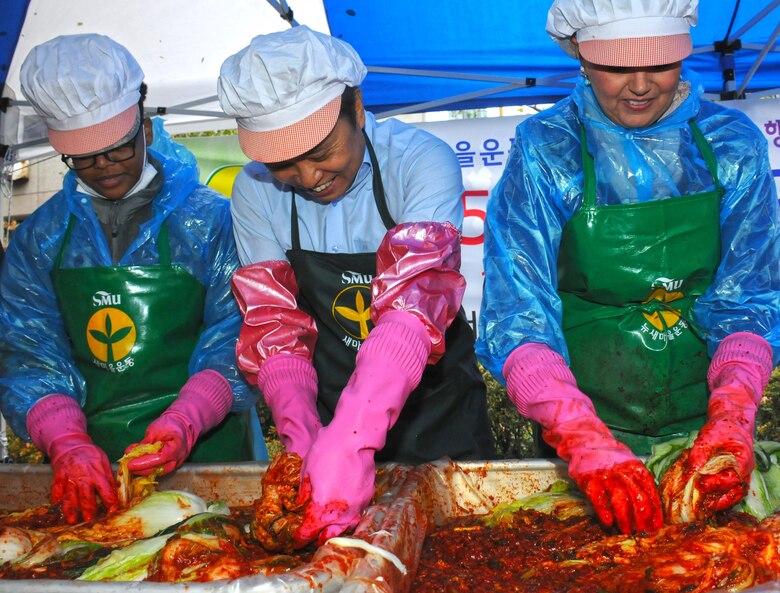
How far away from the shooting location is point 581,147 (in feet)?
8.44

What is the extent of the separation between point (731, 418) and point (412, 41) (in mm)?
3417

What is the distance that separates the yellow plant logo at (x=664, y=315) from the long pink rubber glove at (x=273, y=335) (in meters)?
1.05

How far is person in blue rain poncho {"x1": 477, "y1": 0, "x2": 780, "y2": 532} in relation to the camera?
232 centimetres

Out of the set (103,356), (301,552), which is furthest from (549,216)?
(103,356)

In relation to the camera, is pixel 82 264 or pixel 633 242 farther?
pixel 82 264

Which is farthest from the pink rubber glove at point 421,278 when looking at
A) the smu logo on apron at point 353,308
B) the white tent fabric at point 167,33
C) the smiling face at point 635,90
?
the white tent fabric at point 167,33

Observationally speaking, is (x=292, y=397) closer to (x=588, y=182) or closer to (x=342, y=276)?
(x=342, y=276)

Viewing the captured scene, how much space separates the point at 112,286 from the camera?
296 centimetres

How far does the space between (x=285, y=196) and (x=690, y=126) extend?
1276 millimetres

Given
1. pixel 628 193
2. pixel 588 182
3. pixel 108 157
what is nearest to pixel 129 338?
pixel 108 157

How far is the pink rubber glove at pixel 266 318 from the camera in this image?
257 cm

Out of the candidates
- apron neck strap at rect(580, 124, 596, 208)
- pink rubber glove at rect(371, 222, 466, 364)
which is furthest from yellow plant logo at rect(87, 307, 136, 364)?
apron neck strap at rect(580, 124, 596, 208)

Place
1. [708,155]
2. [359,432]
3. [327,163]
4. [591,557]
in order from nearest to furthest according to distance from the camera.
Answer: [591,557], [359,432], [327,163], [708,155]

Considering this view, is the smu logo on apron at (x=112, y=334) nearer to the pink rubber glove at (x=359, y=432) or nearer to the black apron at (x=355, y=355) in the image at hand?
the black apron at (x=355, y=355)
